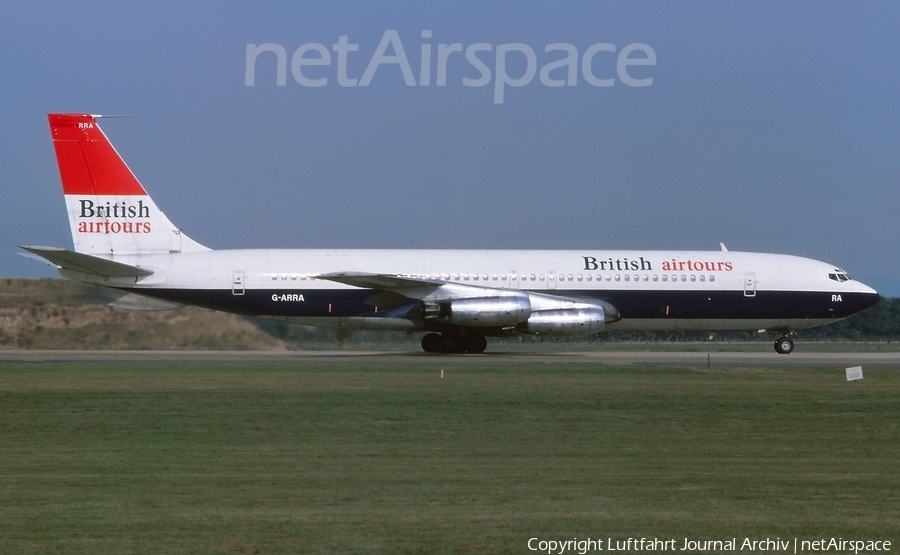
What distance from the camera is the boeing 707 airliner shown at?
112 ft

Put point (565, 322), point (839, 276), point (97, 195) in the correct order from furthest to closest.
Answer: point (839, 276)
point (97, 195)
point (565, 322)

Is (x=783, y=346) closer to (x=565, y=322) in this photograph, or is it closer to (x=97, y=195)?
(x=565, y=322)

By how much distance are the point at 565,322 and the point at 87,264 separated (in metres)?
15.3

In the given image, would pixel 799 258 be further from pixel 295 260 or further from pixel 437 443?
pixel 437 443

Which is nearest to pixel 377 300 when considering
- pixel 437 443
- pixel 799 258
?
pixel 799 258

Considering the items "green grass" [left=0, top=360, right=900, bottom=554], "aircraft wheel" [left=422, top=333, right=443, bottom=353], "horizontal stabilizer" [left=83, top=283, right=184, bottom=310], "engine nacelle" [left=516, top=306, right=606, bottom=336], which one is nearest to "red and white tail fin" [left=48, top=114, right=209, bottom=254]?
Result: "horizontal stabilizer" [left=83, top=283, right=184, bottom=310]

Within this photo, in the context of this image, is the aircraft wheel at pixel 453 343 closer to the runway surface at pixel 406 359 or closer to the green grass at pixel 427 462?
the runway surface at pixel 406 359

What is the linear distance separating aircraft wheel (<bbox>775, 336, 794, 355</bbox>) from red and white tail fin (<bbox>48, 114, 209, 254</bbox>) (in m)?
22.5

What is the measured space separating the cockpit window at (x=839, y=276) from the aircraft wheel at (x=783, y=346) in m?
2.87

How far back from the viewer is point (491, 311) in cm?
3372

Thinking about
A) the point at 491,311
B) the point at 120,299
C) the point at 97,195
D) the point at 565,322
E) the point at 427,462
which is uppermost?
the point at 97,195

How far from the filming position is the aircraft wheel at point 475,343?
119 ft

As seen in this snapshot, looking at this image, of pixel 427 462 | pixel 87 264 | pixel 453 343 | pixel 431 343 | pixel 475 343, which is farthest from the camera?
pixel 431 343

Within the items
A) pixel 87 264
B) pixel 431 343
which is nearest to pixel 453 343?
pixel 431 343
